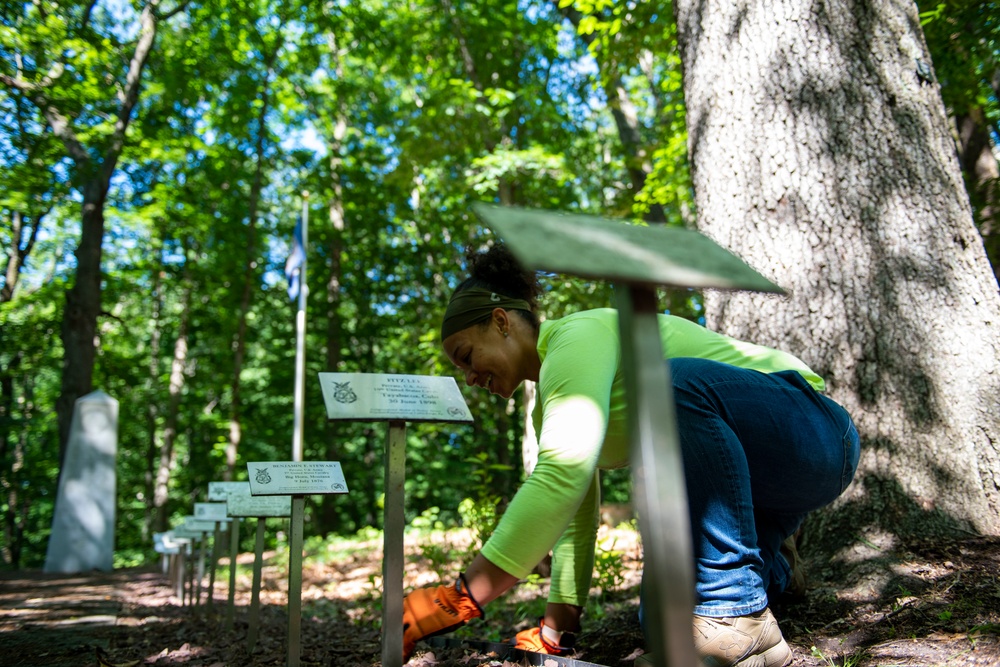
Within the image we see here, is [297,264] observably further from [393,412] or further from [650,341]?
[650,341]

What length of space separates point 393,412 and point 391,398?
68 millimetres

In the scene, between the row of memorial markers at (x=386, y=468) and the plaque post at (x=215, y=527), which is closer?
the row of memorial markers at (x=386, y=468)

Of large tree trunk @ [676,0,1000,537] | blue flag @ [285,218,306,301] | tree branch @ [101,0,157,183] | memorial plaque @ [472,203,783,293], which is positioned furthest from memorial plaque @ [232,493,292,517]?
tree branch @ [101,0,157,183]

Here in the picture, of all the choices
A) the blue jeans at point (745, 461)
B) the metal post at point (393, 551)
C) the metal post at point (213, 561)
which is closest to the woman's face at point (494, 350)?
the metal post at point (393, 551)

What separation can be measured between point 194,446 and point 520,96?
17.1 m

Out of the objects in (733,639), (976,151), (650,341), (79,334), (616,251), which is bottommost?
(733,639)

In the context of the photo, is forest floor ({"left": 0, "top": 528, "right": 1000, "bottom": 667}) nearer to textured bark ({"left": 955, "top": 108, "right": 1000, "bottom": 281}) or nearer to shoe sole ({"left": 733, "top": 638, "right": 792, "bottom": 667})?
shoe sole ({"left": 733, "top": 638, "right": 792, "bottom": 667})

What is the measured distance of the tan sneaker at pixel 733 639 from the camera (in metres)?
1.69

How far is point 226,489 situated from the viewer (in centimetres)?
A: 417

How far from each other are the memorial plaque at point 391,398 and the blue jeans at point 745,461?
69 cm

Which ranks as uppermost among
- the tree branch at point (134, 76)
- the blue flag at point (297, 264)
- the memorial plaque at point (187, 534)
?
the tree branch at point (134, 76)

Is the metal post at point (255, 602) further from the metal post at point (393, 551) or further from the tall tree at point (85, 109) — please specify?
the tall tree at point (85, 109)

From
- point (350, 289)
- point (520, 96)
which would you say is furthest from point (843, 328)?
point (350, 289)

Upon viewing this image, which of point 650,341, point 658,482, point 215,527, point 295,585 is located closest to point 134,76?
point 215,527
